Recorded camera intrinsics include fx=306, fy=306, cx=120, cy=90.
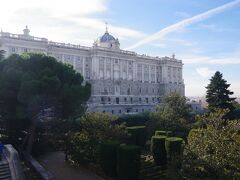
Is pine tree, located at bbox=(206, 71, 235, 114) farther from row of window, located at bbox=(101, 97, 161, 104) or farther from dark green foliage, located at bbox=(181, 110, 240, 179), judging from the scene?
row of window, located at bbox=(101, 97, 161, 104)

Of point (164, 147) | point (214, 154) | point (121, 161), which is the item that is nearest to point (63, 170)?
point (121, 161)

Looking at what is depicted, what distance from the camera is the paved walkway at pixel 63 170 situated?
21672 millimetres

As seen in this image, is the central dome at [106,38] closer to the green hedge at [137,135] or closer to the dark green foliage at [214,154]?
the green hedge at [137,135]

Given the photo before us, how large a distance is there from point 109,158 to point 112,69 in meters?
54.6

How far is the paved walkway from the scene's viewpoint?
71.1 feet

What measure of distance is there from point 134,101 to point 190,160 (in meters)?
64.9

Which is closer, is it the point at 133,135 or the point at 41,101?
the point at 41,101

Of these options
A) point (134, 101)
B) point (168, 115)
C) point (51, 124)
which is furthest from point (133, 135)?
point (134, 101)

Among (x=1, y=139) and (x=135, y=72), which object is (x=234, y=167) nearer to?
(x=1, y=139)

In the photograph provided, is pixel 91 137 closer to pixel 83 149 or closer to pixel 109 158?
pixel 83 149

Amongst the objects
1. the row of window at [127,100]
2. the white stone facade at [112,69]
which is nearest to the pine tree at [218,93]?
the white stone facade at [112,69]

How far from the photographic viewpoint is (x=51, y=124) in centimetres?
2697

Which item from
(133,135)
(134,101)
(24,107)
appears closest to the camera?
(24,107)

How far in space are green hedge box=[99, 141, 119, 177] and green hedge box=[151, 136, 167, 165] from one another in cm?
467
